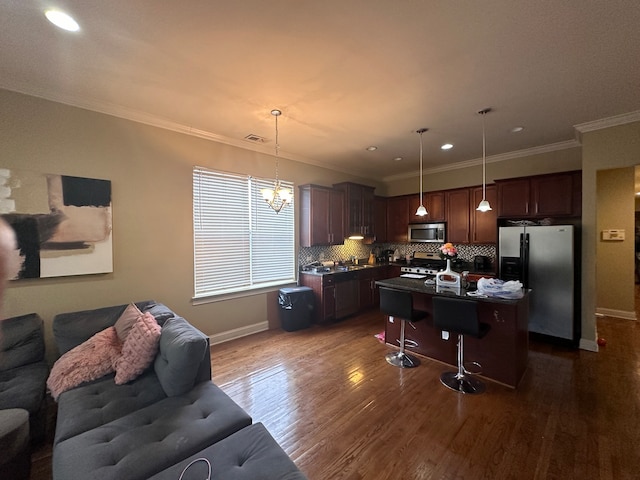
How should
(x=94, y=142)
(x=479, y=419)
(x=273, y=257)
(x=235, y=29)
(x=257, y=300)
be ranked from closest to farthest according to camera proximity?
1. (x=235, y=29)
2. (x=479, y=419)
3. (x=94, y=142)
4. (x=257, y=300)
5. (x=273, y=257)

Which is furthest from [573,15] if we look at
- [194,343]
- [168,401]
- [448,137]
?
[168,401]

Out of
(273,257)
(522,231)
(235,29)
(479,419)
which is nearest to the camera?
(235,29)

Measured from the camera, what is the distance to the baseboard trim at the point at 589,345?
344 centimetres

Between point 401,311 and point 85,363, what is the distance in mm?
2870

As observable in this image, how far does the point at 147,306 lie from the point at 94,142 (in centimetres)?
182

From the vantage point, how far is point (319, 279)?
4.55 metres

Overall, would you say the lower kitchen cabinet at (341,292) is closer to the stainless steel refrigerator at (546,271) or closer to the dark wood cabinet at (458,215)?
the dark wood cabinet at (458,215)

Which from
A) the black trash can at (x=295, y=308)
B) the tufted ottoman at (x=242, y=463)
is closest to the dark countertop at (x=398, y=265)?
the black trash can at (x=295, y=308)

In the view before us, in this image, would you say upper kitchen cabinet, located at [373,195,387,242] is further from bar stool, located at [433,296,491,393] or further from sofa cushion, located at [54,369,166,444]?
sofa cushion, located at [54,369,166,444]

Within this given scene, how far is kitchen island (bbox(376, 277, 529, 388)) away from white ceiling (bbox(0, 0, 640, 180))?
6.78 feet

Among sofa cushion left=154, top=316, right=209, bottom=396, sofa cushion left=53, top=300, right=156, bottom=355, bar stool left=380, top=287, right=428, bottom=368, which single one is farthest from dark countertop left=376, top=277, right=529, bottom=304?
sofa cushion left=53, top=300, right=156, bottom=355

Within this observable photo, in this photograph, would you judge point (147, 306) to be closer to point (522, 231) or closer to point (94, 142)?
point (94, 142)

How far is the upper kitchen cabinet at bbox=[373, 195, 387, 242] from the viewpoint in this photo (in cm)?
610

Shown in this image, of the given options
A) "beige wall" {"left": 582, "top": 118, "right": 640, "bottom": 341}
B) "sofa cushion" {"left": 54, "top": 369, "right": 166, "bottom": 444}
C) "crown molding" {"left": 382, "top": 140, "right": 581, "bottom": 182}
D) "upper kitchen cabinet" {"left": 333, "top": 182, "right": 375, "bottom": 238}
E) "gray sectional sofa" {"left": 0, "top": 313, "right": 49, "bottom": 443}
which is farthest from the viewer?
"upper kitchen cabinet" {"left": 333, "top": 182, "right": 375, "bottom": 238}
